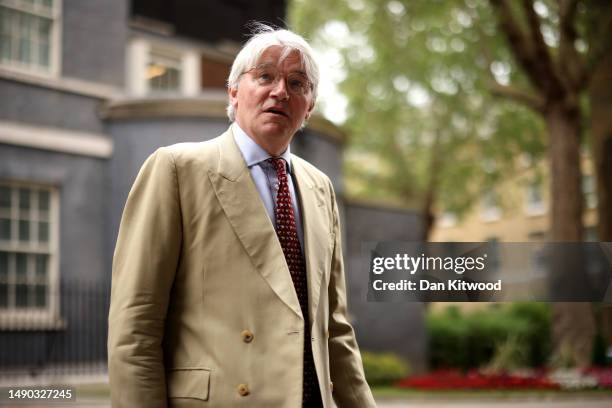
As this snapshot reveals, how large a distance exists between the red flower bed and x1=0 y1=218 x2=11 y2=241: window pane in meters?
4.77

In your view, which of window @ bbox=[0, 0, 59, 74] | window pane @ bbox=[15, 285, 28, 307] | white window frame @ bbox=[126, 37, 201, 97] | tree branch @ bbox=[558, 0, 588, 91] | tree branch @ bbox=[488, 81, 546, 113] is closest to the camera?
tree branch @ bbox=[558, 0, 588, 91]

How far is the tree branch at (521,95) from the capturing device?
28.2ft

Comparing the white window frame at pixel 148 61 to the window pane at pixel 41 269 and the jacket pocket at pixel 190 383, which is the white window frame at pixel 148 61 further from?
the jacket pocket at pixel 190 383

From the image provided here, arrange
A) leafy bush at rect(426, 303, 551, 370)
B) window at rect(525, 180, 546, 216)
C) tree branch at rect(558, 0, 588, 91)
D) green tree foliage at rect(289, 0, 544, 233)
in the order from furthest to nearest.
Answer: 1. window at rect(525, 180, 546, 216)
2. leafy bush at rect(426, 303, 551, 370)
3. green tree foliage at rect(289, 0, 544, 233)
4. tree branch at rect(558, 0, 588, 91)

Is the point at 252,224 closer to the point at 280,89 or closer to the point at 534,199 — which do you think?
the point at 280,89

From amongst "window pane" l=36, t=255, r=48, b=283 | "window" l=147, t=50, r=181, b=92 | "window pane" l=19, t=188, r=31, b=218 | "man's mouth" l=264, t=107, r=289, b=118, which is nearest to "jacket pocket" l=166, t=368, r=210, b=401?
"man's mouth" l=264, t=107, r=289, b=118

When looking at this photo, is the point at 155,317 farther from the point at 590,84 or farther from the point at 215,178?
the point at 590,84

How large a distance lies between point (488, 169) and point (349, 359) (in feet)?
53.1

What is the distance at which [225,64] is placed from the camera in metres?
6.42

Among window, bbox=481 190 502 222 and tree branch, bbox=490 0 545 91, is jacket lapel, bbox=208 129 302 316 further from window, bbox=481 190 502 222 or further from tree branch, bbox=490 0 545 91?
window, bbox=481 190 502 222

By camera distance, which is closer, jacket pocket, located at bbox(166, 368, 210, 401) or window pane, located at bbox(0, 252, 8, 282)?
jacket pocket, located at bbox(166, 368, 210, 401)

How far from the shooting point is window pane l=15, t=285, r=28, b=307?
6402mm

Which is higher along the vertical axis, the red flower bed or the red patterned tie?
the red patterned tie

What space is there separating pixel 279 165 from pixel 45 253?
17.9 ft
